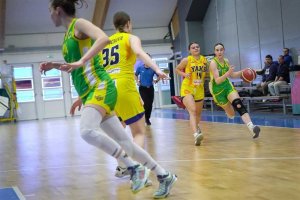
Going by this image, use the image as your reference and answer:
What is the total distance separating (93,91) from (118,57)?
37.9 inches

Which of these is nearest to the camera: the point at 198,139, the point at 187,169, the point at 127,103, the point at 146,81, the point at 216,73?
the point at 127,103

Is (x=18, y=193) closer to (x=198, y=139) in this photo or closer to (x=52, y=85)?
(x=198, y=139)

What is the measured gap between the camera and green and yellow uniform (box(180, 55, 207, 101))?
721cm

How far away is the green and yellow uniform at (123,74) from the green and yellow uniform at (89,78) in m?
0.78

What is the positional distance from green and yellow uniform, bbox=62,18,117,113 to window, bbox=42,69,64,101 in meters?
21.0

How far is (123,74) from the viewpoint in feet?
14.5

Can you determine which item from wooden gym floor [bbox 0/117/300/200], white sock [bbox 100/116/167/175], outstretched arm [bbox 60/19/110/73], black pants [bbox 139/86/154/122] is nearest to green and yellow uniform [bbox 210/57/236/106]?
wooden gym floor [bbox 0/117/300/200]

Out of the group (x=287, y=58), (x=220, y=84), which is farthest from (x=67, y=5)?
(x=287, y=58)

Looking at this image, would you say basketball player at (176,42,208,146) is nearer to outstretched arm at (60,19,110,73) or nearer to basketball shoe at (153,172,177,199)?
basketball shoe at (153,172,177,199)

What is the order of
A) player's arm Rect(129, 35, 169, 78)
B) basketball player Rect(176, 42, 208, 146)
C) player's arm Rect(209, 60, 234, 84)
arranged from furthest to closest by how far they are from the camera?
basketball player Rect(176, 42, 208, 146), player's arm Rect(209, 60, 234, 84), player's arm Rect(129, 35, 169, 78)

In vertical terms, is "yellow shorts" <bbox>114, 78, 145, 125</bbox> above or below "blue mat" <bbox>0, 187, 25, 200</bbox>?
above

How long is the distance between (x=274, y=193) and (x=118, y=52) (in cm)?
191

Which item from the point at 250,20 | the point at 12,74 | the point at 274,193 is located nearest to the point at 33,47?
the point at 12,74

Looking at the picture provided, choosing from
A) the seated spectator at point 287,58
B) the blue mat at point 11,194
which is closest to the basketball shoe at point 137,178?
the blue mat at point 11,194
